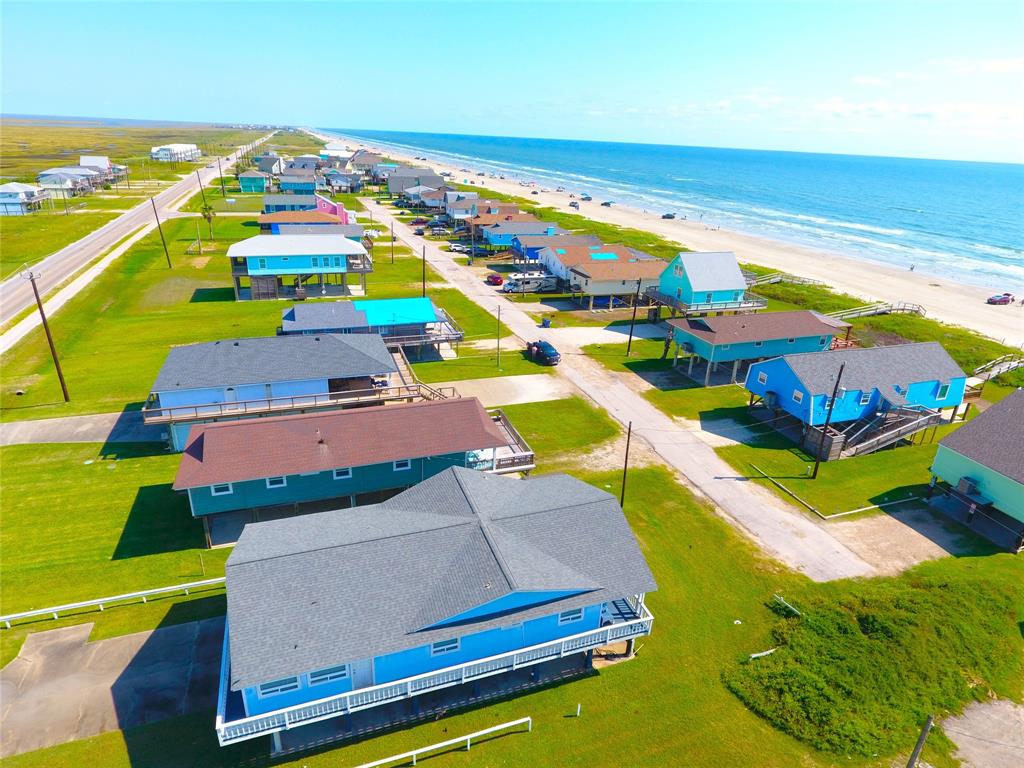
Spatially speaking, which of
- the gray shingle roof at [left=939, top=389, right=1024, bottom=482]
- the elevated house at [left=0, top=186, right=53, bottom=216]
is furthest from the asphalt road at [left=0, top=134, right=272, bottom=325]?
the gray shingle roof at [left=939, top=389, right=1024, bottom=482]

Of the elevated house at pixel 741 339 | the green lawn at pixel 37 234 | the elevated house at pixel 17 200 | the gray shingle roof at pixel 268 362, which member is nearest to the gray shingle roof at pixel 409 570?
the gray shingle roof at pixel 268 362

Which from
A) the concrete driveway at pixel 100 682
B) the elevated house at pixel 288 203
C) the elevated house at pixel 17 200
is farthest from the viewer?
the elevated house at pixel 17 200

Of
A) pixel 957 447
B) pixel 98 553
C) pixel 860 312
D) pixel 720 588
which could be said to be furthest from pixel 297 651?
pixel 860 312

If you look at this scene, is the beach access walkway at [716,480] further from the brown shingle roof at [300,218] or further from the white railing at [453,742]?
the brown shingle roof at [300,218]

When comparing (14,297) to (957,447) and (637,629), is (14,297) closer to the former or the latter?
(637,629)

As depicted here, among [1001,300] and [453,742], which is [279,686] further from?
[1001,300]
